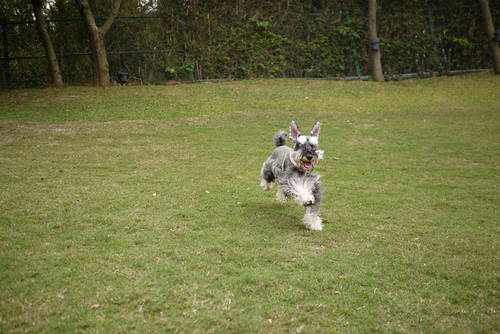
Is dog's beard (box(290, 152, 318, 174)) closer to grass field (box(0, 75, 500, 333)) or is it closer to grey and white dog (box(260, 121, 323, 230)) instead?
grey and white dog (box(260, 121, 323, 230))

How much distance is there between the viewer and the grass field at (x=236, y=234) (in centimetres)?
374

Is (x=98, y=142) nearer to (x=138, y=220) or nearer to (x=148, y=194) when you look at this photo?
A: (x=148, y=194)

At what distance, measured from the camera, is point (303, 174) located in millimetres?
6035

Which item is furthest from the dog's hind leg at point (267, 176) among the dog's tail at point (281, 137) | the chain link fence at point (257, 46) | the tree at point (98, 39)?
the chain link fence at point (257, 46)

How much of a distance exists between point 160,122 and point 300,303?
35.9ft

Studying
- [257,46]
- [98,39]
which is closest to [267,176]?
[98,39]

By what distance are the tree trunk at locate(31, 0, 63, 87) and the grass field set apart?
6283 mm

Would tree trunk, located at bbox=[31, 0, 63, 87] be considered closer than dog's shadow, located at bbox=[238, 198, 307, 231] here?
No

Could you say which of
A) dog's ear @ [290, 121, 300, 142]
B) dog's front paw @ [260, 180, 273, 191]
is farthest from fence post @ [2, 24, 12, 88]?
dog's ear @ [290, 121, 300, 142]

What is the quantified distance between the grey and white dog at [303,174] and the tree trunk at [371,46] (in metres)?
16.0

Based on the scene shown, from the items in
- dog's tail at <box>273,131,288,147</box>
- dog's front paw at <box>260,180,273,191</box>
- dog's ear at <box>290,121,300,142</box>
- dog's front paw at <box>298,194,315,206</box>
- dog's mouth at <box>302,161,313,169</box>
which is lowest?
dog's front paw at <box>260,180,273,191</box>

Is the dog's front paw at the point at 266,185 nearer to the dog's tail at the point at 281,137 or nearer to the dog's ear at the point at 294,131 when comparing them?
the dog's tail at the point at 281,137

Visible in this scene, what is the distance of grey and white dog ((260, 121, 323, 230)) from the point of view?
18.8ft

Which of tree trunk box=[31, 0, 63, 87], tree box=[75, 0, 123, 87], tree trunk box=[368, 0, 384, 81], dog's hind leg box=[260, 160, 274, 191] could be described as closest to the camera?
dog's hind leg box=[260, 160, 274, 191]
